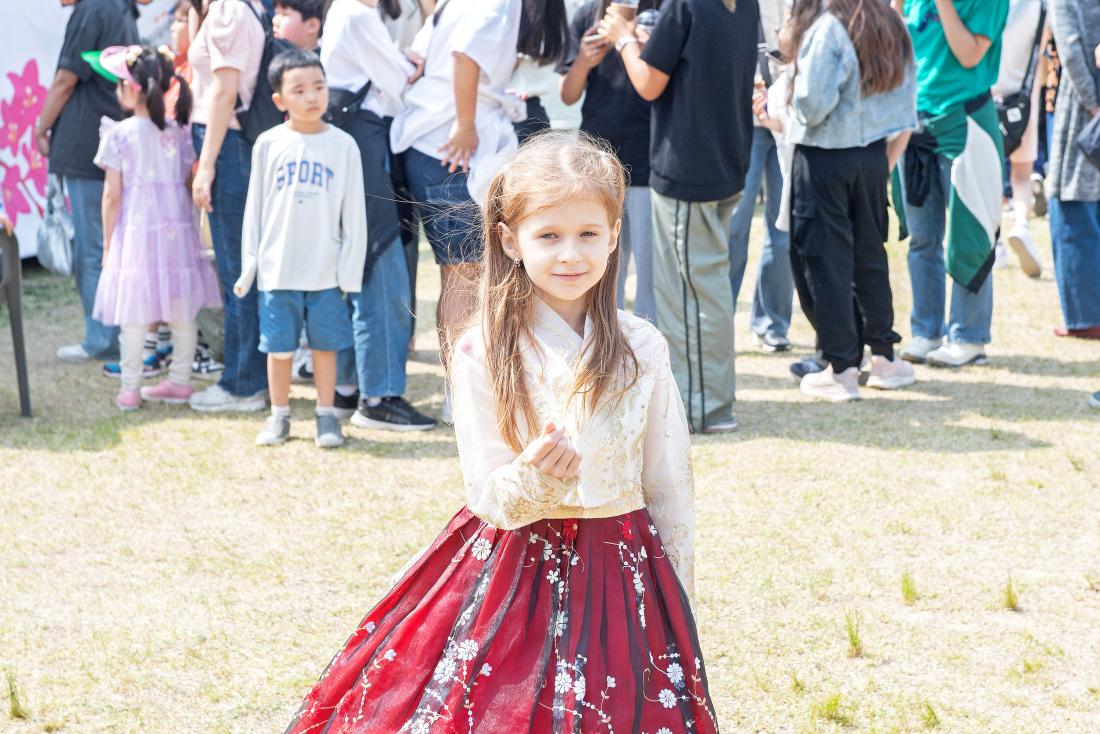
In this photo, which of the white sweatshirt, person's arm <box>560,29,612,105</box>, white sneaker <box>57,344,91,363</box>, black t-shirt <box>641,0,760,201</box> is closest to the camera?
black t-shirt <box>641,0,760,201</box>

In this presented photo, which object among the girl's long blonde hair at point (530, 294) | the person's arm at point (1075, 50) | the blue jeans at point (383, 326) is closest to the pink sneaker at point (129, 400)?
the blue jeans at point (383, 326)

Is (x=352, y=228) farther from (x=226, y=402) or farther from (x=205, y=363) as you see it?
(x=205, y=363)

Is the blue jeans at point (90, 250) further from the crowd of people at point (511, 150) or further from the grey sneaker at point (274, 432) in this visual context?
the grey sneaker at point (274, 432)

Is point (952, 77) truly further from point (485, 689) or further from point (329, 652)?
point (485, 689)

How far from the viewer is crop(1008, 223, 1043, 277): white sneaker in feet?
25.1

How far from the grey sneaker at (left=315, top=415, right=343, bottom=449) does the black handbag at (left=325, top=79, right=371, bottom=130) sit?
3.65 feet

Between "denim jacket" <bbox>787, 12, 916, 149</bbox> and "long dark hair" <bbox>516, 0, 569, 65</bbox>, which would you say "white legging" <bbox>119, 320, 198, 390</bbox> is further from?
"denim jacket" <bbox>787, 12, 916, 149</bbox>

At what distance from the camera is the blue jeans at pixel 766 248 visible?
613 centimetres

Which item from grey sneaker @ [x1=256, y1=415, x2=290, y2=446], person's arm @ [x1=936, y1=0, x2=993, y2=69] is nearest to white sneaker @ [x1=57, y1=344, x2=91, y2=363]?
grey sneaker @ [x1=256, y1=415, x2=290, y2=446]

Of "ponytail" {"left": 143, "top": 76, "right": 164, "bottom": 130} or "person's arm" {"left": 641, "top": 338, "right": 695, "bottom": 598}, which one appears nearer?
"person's arm" {"left": 641, "top": 338, "right": 695, "bottom": 598}

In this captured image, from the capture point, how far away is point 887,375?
5.62 m

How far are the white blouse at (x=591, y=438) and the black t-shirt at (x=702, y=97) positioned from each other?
8.09 ft

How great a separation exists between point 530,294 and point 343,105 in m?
2.88

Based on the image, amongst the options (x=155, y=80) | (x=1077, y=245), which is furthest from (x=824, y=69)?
(x=155, y=80)
